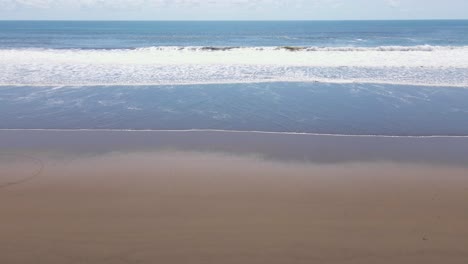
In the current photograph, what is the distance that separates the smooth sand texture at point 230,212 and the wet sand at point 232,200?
0.06 ft

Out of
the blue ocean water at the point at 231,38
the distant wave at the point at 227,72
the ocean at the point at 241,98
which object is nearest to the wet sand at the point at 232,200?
the ocean at the point at 241,98

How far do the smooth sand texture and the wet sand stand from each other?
0.06 feet

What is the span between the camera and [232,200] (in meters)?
5.79

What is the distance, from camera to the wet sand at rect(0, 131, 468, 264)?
458 cm

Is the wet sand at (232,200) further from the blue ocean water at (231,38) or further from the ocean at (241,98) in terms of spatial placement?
the blue ocean water at (231,38)

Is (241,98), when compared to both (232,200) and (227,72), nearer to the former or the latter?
(227,72)

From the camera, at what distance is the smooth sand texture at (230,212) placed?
4532mm

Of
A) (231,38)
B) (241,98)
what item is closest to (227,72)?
(241,98)

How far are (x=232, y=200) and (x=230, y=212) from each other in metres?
0.38

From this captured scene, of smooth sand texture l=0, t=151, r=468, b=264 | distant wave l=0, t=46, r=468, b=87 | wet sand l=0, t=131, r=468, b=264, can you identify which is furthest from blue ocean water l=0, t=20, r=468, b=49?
smooth sand texture l=0, t=151, r=468, b=264

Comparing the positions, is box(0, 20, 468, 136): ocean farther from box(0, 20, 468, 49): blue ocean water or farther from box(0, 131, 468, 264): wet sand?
box(0, 20, 468, 49): blue ocean water

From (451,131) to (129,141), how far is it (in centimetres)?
772

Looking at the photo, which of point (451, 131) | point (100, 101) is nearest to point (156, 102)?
point (100, 101)

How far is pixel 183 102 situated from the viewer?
39.5 ft
